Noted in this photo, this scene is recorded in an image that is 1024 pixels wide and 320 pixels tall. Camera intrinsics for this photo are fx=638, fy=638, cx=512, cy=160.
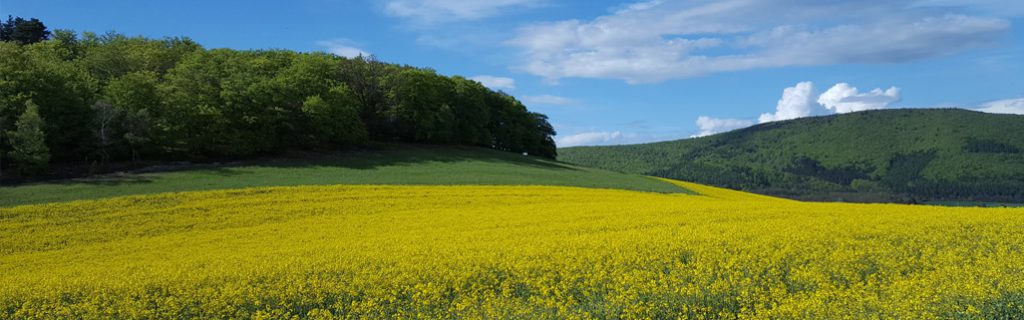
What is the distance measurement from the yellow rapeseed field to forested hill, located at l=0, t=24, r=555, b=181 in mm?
12860

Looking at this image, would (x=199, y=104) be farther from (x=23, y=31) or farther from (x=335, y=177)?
(x=23, y=31)

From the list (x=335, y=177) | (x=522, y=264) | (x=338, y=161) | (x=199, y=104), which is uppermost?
(x=199, y=104)

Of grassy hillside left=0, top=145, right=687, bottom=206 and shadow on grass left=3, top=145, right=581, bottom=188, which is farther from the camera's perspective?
shadow on grass left=3, top=145, right=581, bottom=188

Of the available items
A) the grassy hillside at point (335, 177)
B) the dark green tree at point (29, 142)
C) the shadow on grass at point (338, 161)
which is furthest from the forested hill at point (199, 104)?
the grassy hillside at point (335, 177)

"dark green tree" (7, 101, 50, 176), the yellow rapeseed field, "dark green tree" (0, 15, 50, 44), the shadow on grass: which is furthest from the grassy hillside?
"dark green tree" (0, 15, 50, 44)

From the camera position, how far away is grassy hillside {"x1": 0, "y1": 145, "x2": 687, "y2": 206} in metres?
30.5

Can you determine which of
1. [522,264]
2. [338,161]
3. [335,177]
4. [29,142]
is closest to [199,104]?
[338,161]

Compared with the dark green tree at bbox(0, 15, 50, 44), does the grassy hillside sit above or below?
below

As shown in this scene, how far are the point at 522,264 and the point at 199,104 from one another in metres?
35.8

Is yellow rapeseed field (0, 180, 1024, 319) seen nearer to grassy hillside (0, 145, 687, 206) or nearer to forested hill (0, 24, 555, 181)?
grassy hillside (0, 145, 687, 206)

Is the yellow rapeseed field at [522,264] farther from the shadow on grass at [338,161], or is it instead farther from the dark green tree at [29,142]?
the dark green tree at [29,142]

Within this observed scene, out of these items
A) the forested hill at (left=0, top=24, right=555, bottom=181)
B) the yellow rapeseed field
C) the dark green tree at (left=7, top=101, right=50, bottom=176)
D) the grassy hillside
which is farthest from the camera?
the forested hill at (left=0, top=24, right=555, bottom=181)

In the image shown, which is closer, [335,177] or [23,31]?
[335,177]

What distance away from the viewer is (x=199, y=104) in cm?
4272
